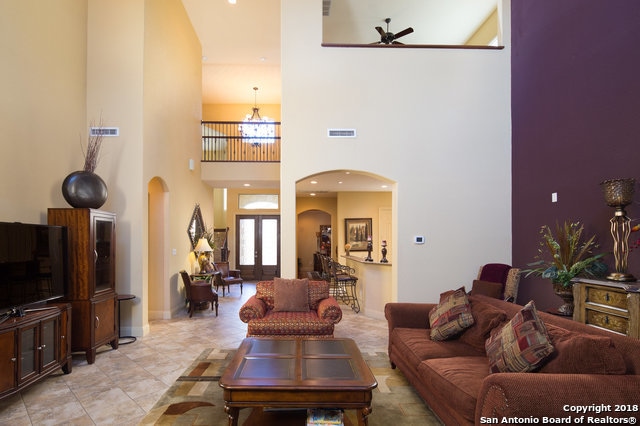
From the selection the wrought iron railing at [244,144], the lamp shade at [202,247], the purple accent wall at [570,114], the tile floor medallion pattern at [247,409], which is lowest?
the tile floor medallion pattern at [247,409]

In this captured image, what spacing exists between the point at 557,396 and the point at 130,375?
3.98m

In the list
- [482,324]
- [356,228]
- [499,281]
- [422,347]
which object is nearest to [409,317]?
[422,347]

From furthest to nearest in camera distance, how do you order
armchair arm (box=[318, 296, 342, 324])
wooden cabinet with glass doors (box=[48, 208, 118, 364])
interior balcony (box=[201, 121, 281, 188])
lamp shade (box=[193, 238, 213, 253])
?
interior balcony (box=[201, 121, 281, 188]) < lamp shade (box=[193, 238, 213, 253]) < armchair arm (box=[318, 296, 342, 324]) < wooden cabinet with glass doors (box=[48, 208, 118, 364])

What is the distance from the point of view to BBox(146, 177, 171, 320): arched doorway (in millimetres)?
6762

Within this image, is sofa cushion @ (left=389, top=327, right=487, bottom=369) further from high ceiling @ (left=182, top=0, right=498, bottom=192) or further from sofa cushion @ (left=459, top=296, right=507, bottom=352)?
high ceiling @ (left=182, top=0, right=498, bottom=192)

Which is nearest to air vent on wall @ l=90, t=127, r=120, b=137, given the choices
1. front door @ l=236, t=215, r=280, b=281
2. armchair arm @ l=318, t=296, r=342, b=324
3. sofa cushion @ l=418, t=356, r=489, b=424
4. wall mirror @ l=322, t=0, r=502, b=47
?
armchair arm @ l=318, t=296, r=342, b=324

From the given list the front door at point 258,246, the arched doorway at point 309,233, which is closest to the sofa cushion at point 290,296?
the front door at point 258,246

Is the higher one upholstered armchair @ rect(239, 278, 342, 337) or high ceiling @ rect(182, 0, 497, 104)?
high ceiling @ rect(182, 0, 497, 104)

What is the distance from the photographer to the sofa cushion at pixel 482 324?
3.30 m

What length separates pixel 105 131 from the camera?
5734 millimetres

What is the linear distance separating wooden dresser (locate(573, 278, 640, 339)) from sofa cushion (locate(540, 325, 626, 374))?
94 cm

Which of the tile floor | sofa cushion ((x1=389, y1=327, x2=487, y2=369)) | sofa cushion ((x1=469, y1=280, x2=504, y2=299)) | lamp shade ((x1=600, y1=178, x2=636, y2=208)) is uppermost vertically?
lamp shade ((x1=600, y1=178, x2=636, y2=208))

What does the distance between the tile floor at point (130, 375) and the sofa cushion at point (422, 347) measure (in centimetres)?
114

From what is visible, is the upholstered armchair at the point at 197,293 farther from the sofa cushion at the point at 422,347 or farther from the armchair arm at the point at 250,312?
the sofa cushion at the point at 422,347
